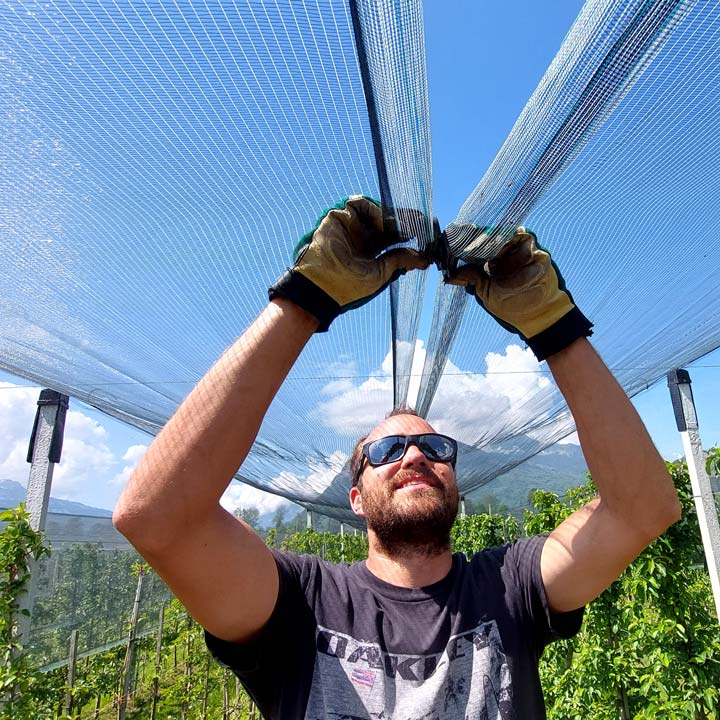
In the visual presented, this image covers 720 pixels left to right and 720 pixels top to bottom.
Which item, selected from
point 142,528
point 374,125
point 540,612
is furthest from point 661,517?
point 374,125

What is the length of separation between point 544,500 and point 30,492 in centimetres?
344

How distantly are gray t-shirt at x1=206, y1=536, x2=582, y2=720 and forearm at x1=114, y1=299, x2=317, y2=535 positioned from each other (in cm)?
27

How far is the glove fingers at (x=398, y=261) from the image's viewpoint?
1.20 metres

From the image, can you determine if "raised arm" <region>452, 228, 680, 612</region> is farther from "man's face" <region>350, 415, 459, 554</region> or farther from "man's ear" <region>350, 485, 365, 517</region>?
"man's ear" <region>350, 485, 365, 517</region>

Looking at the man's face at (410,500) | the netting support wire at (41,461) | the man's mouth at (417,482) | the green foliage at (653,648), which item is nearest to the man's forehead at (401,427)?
the man's face at (410,500)

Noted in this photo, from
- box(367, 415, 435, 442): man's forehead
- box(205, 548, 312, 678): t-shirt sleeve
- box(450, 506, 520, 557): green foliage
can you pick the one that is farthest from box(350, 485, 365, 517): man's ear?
box(450, 506, 520, 557): green foliage

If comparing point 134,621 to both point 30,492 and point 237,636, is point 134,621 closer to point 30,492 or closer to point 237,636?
point 30,492

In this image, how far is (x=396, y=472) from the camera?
1212mm

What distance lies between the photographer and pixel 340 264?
3.48 ft

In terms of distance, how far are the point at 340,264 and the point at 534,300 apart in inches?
16.9

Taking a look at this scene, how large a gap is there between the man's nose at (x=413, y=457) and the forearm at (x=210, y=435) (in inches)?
15.3

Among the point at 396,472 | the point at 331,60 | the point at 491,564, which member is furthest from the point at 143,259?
the point at 491,564

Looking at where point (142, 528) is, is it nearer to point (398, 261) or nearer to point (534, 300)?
point (398, 261)

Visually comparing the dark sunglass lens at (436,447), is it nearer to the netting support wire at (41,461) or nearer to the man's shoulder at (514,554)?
the man's shoulder at (514,554)
